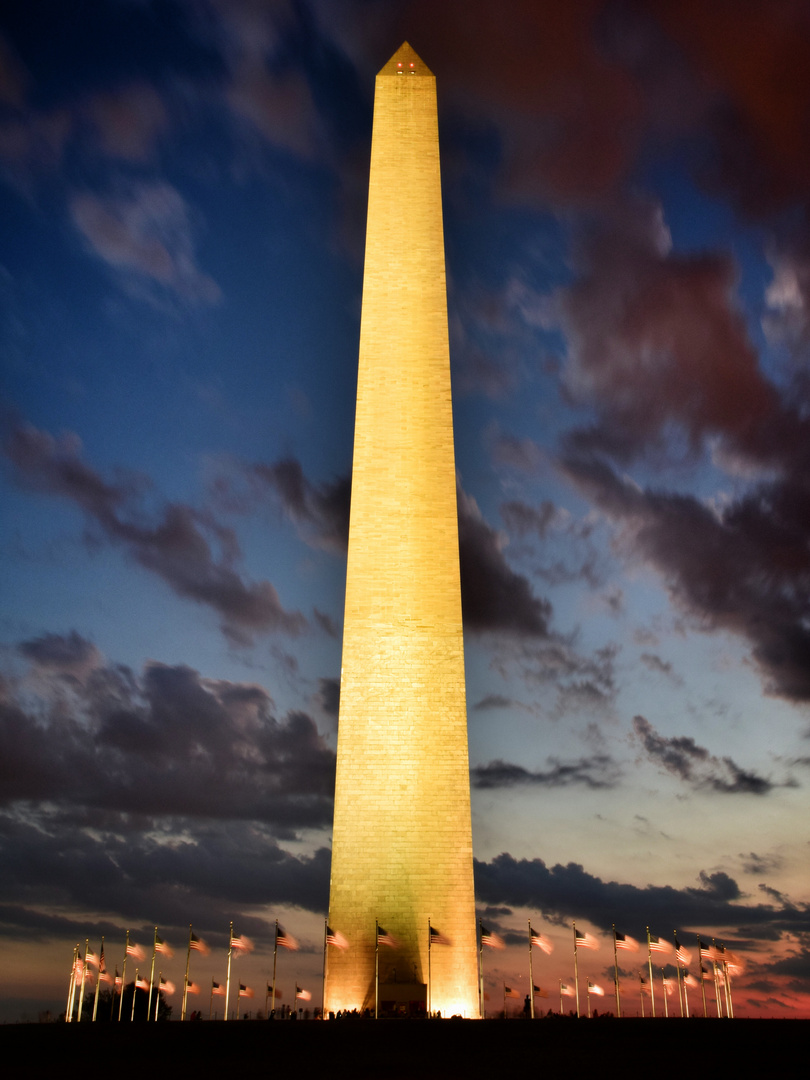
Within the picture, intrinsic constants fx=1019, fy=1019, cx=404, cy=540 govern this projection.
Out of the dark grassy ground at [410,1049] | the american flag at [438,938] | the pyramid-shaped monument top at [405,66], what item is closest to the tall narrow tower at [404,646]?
the american flag at [438,938]

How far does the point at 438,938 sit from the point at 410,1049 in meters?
9.43

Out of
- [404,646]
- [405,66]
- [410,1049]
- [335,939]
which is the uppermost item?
[405,66]

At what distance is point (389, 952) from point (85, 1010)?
35.4m

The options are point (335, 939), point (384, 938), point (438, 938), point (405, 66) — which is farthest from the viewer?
point (405, 66)

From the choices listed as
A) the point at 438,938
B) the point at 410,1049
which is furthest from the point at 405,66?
the point at 410,1049

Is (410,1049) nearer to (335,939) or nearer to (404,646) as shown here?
(335,939)

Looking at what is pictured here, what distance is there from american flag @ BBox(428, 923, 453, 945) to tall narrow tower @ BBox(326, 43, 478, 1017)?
19 centimetres

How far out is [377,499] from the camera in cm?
3025

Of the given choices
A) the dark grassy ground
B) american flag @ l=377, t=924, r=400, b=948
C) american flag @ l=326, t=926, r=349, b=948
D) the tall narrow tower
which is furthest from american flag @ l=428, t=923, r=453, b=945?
the dark grassy ground

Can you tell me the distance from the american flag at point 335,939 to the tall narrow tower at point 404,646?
0.21m

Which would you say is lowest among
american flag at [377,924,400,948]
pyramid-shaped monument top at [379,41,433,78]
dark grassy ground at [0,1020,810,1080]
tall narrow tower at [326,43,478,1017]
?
dark grassy ground at [0,1020,810,1080]

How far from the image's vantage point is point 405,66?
120 feet

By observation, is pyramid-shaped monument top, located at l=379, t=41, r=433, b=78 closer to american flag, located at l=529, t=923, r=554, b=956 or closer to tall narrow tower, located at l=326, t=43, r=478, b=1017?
tall narrow tower, located at l=326, t=43, r=478, b=1017

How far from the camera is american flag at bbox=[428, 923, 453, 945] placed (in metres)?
25.5
